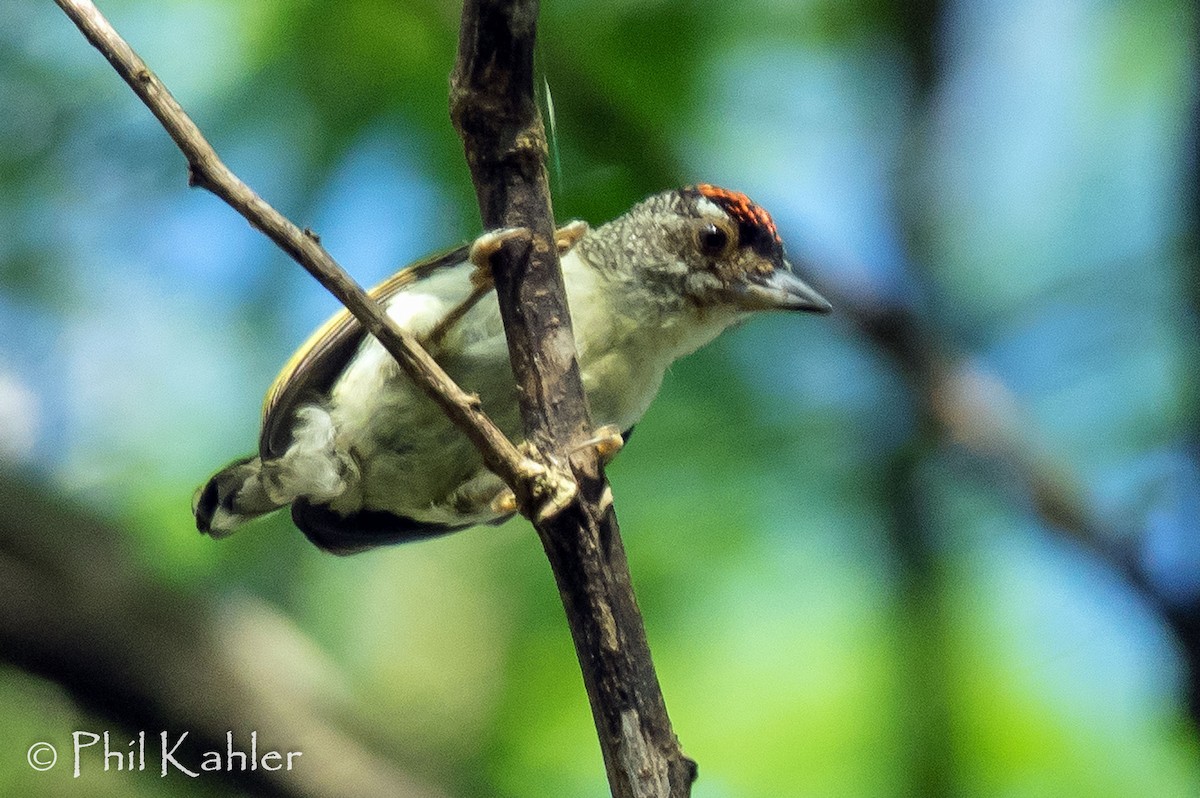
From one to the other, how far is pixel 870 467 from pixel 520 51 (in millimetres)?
3382

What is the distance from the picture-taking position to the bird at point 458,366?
342 centimetres

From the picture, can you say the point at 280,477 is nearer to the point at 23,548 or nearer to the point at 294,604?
the point at 23,548

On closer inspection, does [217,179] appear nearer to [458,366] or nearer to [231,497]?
[458,366]

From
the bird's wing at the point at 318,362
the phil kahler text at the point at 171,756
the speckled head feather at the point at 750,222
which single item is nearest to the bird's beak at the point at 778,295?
the speckled head feather at the point at 750,222

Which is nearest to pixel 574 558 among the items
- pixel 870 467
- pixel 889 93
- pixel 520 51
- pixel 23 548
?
pixel 520 51

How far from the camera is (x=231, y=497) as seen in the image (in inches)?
140

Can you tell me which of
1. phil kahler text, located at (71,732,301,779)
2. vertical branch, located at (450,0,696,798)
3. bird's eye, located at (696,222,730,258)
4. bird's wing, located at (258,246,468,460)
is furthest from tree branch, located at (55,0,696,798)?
phil kahler text, located at (71,732,301,779)

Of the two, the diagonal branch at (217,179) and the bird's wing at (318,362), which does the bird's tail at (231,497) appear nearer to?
the bird's wing at (318,362)

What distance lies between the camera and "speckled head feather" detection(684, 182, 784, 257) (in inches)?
152

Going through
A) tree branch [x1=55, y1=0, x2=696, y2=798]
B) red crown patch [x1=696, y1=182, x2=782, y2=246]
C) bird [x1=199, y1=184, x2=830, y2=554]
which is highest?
red crown patch [x1=696, y1=182, x2=782, y2=246]

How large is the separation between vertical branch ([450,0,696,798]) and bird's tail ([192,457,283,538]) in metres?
1.37

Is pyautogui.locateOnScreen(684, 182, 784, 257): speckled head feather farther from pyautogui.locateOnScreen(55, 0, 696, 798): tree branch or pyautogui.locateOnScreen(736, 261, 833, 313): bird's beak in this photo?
pyautogui.locateOnScreen(55, 0, 696, 798): tree branch

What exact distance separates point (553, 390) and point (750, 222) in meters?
1.62

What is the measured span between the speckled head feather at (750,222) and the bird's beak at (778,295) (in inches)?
4.5
